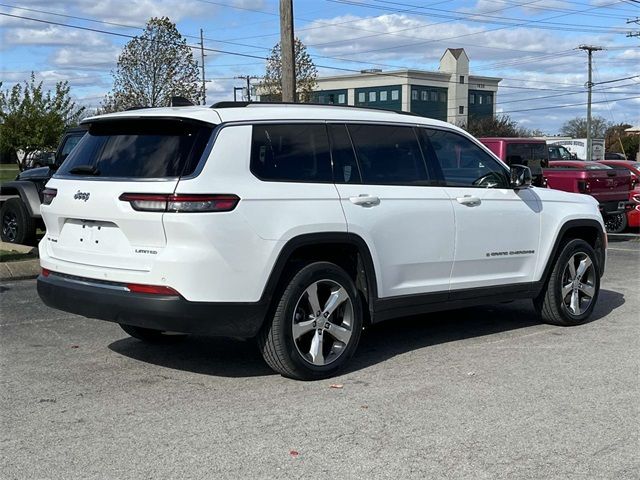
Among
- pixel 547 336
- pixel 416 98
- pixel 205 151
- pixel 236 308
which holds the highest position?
pixel 416 98

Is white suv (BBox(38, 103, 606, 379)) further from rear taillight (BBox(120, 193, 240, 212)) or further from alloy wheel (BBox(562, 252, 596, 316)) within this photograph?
alloy wheel (BBox(562, 252, 596, 316))

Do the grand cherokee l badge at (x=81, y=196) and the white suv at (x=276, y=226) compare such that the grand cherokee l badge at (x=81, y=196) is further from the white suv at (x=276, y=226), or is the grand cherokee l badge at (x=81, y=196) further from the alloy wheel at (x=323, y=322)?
the alloy wheel at (x=323, y=322)

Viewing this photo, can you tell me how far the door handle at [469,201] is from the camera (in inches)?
260

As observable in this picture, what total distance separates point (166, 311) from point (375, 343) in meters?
2.32

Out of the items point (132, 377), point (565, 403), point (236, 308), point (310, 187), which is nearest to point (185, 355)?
point (132, 377)

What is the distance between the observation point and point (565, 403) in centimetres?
523

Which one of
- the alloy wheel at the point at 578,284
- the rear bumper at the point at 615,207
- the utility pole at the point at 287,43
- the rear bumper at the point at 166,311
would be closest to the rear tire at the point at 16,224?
the utility pole at the point at 287,43

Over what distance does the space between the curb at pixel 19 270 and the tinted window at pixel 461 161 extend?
604 centimetres

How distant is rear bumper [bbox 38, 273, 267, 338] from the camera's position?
5152 mm

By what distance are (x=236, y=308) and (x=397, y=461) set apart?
1554mm

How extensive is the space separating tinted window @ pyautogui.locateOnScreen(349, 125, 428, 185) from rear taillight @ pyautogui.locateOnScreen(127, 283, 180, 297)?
1727 millimetres

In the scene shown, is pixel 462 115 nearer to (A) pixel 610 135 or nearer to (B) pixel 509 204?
(A) pixel 610 135

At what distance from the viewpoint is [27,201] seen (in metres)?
12.8

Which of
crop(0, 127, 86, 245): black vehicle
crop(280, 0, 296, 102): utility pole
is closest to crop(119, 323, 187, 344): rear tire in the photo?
crop(0, 127, 86, 245): black vehicle
